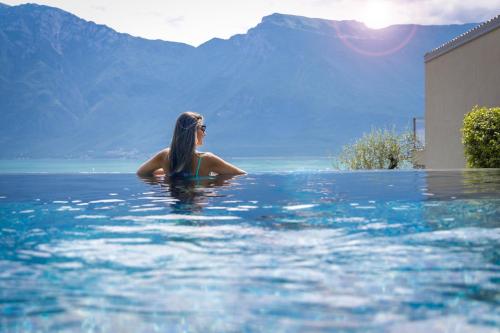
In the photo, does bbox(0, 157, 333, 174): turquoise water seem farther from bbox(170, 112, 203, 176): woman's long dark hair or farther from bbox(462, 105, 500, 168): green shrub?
bbox(170, 112, 203, 176): woman's long dark hair

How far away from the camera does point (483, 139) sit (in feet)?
41.9

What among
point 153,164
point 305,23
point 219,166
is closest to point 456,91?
point 219,166

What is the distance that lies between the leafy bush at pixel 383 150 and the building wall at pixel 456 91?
70 centimetres

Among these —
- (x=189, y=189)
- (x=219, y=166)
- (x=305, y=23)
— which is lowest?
(x=189, y=189)

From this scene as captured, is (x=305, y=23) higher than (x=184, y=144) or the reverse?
higher

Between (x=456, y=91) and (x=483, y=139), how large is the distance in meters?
5.22

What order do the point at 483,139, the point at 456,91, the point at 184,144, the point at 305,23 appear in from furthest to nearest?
the point at 305,23
the point at 456,91
the point at 483,139
the point at 184,144

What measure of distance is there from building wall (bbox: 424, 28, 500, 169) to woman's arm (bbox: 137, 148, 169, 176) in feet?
32.6

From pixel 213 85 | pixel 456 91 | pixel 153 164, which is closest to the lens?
pixel 153 164

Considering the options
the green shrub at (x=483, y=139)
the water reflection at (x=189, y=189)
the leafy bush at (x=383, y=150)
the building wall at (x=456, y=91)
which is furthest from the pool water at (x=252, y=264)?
the leafy bush at (x=383, y=150)

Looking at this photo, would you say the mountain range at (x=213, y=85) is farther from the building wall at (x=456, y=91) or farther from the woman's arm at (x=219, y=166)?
the woman's arm at (x=219, y=166)

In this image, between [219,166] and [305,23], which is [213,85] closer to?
[305,23]

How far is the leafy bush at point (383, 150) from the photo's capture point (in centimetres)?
2008

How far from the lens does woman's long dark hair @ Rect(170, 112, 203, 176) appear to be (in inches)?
276
